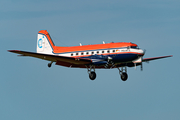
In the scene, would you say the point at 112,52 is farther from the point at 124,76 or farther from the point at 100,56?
the point at 124,76

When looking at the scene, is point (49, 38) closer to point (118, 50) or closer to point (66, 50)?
point (66, 50)

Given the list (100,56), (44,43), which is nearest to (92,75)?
(100,56)

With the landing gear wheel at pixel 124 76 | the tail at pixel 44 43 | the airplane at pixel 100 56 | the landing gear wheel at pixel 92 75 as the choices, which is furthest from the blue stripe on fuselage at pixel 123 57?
the tail at pixel 44 43

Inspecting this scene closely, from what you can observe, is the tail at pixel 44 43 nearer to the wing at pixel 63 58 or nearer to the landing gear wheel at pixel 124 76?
the wing at pixel 63 58

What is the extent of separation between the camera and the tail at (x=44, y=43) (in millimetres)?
56719

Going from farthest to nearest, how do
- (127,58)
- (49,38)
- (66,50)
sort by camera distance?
(49,38) → (66,50) → (127,58)

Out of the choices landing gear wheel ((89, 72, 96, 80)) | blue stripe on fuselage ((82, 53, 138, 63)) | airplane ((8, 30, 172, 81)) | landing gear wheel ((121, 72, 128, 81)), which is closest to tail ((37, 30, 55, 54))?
airplane ((8, 30, 172, 81))

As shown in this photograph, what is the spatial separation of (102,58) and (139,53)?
5.08m

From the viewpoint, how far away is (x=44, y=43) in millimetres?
57344

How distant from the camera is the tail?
186ft

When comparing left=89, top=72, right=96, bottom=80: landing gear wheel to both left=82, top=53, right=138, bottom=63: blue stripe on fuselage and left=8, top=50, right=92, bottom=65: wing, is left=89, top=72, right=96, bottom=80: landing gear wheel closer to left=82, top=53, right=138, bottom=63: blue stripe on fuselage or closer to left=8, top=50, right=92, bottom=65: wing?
left=8, top=50, right=92, bottom=65: wing

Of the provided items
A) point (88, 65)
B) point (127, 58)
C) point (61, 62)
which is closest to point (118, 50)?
point (127, 58)

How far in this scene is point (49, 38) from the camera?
57844mm

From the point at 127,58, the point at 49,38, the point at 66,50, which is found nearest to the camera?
the point at 127,58
